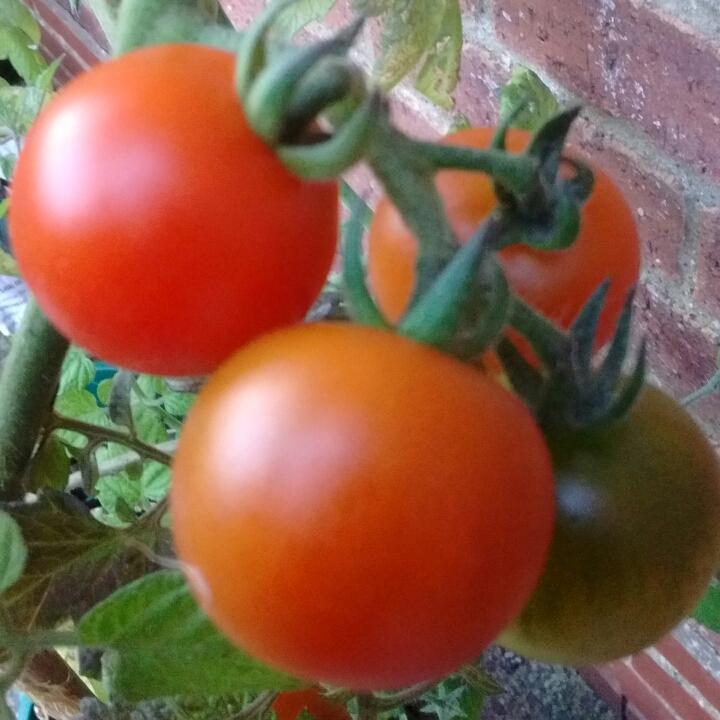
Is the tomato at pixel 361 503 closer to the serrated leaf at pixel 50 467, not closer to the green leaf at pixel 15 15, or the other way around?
the serrated leaf at pixel 50 467

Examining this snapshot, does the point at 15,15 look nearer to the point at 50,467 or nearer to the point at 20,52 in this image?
the point at 20,52

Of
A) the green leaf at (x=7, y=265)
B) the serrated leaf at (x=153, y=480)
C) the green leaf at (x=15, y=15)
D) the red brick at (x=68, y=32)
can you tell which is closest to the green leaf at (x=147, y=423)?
the serrated leaf at (x=153, y=480)

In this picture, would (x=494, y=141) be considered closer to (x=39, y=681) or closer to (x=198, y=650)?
(x=198, y=650)

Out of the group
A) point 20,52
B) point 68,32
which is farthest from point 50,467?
point 68,32

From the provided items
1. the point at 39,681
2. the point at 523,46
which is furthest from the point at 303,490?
the point at 523,46

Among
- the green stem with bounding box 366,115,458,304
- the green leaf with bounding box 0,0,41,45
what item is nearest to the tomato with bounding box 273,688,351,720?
the green stem with bounding box 366,115,458,304

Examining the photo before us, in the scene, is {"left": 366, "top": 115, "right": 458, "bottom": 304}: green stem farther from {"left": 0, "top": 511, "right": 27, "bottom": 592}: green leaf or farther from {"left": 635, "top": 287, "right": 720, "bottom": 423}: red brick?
{"left": 635, "top": 287, "right": 720, "bottom": 423}: red brick

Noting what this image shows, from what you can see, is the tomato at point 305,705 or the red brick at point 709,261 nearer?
the tomato at point 305,705
